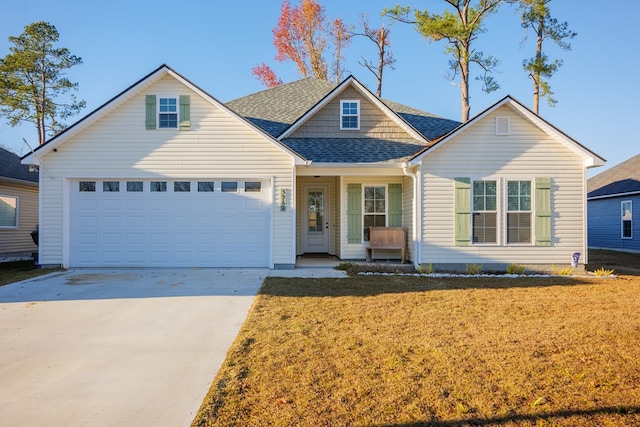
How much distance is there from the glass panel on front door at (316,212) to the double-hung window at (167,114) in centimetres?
508

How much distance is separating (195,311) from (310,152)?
6.85m

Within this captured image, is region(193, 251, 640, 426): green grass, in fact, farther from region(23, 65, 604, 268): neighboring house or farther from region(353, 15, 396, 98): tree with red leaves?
region(353, 15, 396, 98): tree with red leaves

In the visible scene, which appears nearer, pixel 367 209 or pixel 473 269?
pixel 473 269

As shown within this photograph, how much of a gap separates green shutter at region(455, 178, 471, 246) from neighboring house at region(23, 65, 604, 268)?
0.09ft

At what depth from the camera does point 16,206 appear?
16.0 m

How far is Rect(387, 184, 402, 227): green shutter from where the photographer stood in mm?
12766

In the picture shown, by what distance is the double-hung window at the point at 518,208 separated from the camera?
1123 cm

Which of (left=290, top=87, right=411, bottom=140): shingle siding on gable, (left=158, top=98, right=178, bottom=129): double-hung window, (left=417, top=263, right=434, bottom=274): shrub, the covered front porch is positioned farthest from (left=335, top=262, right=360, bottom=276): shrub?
(left=158, top=98, right=178, bottom=129): double-hung window

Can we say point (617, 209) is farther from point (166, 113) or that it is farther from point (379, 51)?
point (166, 113)

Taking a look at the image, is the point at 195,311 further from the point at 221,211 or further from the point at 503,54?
the point at 503,54

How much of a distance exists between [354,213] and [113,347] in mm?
8650

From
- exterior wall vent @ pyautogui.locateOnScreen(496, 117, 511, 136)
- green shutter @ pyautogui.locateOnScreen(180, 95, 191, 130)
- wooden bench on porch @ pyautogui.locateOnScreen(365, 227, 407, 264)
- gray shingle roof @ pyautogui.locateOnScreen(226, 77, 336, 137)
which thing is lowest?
wooden bench on porch @ pyautogui.locateOnScreen(365, 227, 407, 264)

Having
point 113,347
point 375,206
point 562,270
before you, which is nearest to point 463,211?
point 375,206

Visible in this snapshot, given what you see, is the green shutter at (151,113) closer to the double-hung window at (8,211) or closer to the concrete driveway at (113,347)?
the concrete driveway at (113,347)
